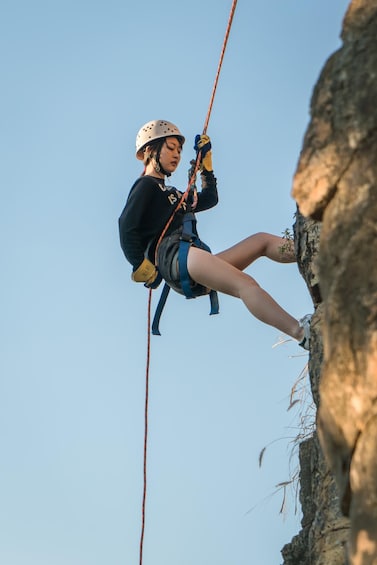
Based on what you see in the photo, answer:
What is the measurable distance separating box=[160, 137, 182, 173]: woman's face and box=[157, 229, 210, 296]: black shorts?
67 centimetres

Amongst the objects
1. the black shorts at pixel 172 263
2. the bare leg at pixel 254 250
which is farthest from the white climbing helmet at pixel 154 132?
the bare leg at pixel 254 250

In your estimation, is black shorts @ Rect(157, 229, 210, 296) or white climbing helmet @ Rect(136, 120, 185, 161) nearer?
black shorts @ Rect(157, 229, 210, 296)

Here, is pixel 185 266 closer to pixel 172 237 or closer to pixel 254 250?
pixel 172 237

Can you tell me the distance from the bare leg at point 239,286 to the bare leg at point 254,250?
0.21 m

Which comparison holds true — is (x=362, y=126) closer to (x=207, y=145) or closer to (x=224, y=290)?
(x=224, y=290)

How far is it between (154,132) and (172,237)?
101cm

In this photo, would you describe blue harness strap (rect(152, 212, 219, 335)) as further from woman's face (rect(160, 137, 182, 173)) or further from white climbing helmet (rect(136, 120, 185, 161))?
white climbing helmet (rect(136, 120, 185, 161))

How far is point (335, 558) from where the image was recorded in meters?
6.54

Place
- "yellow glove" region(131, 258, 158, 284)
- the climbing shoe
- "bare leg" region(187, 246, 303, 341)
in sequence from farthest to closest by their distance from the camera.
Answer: "yellow glove" region(131, 258, 158, 284) < "bare leg" region(187, 246, 303, 341) < the climbing shoe

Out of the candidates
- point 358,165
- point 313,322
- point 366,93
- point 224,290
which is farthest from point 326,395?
point 224,290

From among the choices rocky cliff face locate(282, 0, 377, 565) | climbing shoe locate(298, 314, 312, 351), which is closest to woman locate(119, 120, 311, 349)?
climbing shoe locate(298, 314, 312, 351)

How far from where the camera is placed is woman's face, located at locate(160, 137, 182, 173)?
347 inches

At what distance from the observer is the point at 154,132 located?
887 centimetres

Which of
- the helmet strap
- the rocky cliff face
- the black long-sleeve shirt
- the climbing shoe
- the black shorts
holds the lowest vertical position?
the rocky cliff face
